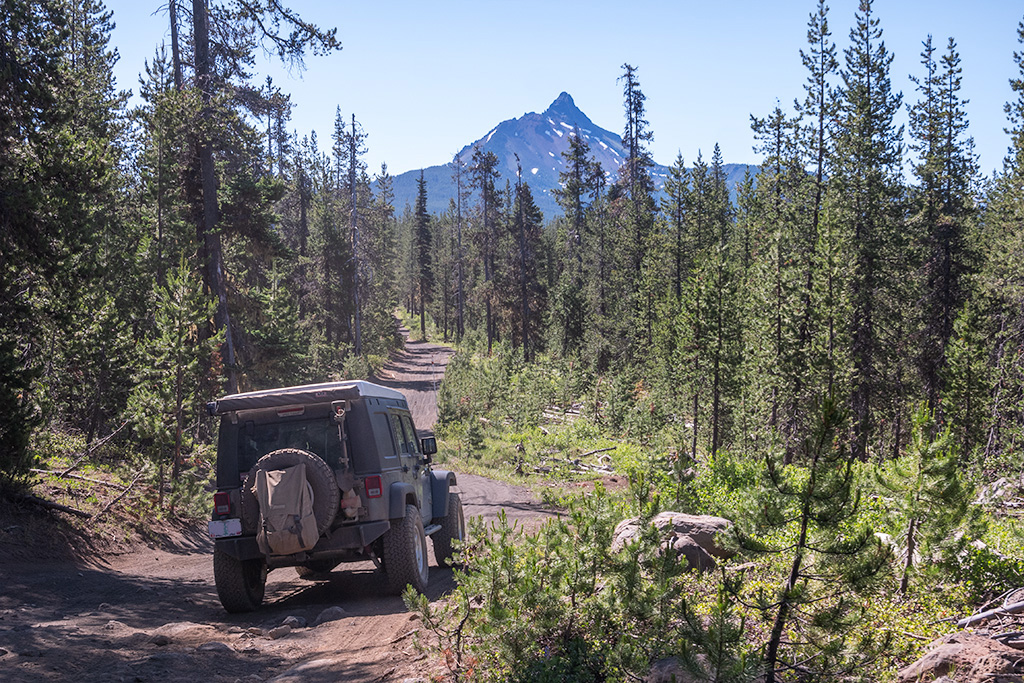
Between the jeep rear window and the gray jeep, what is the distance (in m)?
0.01

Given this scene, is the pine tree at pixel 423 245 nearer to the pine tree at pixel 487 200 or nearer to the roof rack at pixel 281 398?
the pine tree at pixel 487 200

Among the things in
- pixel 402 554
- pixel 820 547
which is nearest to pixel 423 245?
pixel 402 554

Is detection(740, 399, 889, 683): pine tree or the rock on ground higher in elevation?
detection(740, 399, 889, 683): pine tree

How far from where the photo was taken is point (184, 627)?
7188mm

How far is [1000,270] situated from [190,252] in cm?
2773

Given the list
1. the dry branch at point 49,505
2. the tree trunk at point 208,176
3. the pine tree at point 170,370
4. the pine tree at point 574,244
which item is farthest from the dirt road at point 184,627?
the pine tree at point 574,244

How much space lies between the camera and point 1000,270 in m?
24.8

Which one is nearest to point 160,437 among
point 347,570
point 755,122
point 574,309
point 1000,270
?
point 347,570

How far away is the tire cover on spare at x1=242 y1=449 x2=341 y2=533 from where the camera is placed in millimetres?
7645

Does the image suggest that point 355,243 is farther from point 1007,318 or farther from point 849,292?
point 1007,318

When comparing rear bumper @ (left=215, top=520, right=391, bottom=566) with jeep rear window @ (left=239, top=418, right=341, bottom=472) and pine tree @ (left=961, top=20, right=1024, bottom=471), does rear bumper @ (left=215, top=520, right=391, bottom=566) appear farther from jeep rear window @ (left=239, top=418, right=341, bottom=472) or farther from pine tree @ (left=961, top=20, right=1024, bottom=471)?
pine tree @ (left=961, top=20, right=1024, bottom=471)

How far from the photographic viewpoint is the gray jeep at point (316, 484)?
7.73 meters

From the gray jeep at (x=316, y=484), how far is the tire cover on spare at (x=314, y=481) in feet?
0.04

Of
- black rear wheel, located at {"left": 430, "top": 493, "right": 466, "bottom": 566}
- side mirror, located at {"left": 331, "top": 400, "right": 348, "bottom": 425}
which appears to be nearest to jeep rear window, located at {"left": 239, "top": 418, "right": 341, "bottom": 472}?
side mirror, located at {"left": 331, "top": 400, "right": 348, "bottom": 425}
